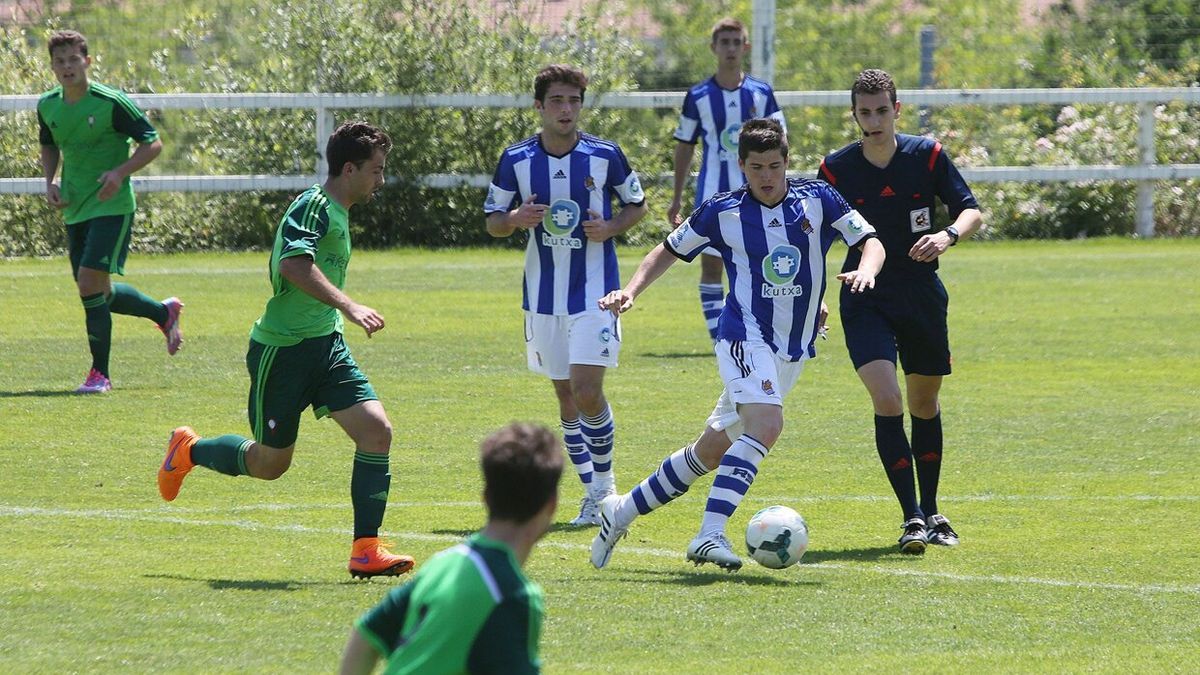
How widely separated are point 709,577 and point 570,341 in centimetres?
180

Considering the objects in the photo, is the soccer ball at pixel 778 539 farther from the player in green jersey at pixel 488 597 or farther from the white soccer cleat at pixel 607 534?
the player in green jersey at pixel 488 597

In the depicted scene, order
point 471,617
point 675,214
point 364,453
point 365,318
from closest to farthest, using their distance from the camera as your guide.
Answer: point 471,617, point 365,318, point 364,453, point 675,214

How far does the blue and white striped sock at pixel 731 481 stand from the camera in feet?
22.3

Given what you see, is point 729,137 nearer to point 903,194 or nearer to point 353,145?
point 903,194

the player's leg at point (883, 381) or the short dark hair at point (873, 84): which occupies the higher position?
the short dark hair at point (873, 84)

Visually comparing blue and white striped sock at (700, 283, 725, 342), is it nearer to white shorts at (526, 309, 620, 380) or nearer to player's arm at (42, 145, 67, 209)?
player's arm at (42, 145, 67, 209)

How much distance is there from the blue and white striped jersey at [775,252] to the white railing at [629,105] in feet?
43.7

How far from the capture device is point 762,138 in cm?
695

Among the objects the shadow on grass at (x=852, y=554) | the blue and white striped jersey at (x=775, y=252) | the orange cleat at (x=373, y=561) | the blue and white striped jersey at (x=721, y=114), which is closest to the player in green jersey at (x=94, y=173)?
the blue and white striped jersey at (x=721, y=114)

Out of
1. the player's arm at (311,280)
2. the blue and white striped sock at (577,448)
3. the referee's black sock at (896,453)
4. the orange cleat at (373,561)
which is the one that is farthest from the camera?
the blue and white striped sock at (577,448)

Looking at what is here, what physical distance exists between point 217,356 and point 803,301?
269 inches

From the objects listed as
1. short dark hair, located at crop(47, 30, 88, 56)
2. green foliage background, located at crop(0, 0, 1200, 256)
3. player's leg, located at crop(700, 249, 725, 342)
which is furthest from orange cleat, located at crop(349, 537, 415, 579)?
green foliage background, located at crop(0, 0, 1200, 256)

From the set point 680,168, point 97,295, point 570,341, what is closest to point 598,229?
point 570,341

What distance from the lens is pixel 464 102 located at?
801 inches
